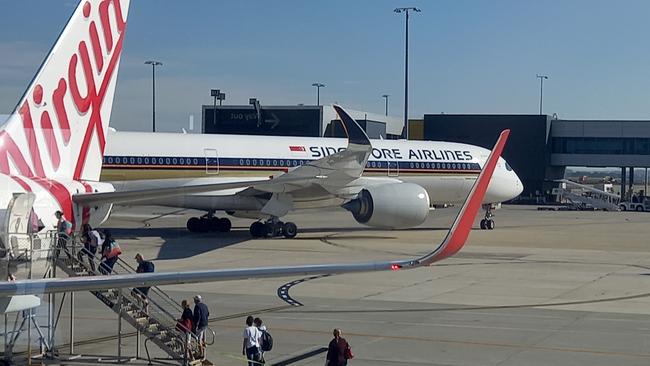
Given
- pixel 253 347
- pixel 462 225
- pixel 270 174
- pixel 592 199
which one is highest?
pixel 270 174

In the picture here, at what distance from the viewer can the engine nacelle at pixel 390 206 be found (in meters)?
35.6

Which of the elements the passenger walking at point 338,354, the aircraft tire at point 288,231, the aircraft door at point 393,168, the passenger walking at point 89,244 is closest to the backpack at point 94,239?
the passenger walking at point 89,244

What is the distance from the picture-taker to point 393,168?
41281mm

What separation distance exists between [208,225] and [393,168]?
327 inches

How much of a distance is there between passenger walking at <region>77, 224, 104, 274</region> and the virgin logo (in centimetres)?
83

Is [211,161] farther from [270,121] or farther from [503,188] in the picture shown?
[270,121]

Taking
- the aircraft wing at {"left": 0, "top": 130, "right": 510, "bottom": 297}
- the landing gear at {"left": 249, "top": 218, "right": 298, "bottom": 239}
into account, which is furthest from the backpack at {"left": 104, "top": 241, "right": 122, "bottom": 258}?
the landing gear at {"left": 249, "top": 218, "right": 298, "bottom": 239}

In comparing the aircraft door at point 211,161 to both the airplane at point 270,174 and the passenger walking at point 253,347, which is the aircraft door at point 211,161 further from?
the passenger walking at point 253,347

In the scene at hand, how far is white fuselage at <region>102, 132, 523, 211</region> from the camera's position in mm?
36375

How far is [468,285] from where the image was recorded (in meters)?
24.7

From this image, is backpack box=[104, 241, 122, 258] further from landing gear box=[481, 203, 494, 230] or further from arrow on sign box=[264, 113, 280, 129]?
arrow on sign box=[264, 113, 280, 129]

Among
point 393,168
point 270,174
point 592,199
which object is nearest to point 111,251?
point 270,174

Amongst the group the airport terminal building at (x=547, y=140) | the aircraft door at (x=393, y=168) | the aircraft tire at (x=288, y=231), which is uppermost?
the airport terminal building at (x=547, y=140)

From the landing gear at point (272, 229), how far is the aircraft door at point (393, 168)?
539 cm
